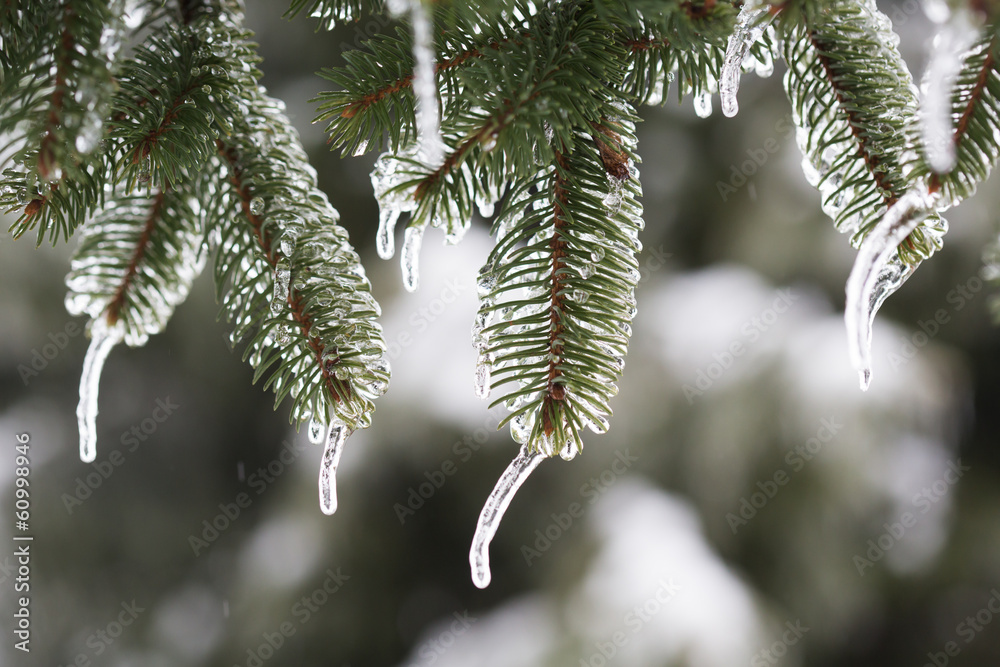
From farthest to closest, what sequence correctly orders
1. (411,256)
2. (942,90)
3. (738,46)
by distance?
(411,256) → (738,46) → (942,90)

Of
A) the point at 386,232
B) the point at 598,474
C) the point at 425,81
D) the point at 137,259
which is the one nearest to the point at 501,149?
the point at 425,81

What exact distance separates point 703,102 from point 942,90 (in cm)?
25

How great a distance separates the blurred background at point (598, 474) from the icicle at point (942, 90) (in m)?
1.30

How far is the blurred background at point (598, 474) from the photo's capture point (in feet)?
4.98

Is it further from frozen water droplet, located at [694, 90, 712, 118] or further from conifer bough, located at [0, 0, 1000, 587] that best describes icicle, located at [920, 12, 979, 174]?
frozen water droplet, located at [694, 90, 712, 118]

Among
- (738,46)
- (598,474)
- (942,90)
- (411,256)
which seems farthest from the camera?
(598,474)

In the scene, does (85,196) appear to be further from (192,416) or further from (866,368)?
(192,416)

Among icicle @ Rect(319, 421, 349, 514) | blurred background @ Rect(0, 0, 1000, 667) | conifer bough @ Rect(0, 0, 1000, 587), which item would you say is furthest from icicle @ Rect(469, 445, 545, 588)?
blurred background @ Rect(0, 0, 1000, 667)

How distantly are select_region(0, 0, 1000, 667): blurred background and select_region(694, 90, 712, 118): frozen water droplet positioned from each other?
118cm

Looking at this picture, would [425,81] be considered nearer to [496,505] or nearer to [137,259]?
[496,505]

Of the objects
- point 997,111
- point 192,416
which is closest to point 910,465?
point 997,111

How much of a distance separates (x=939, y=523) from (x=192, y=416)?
6.99 ft

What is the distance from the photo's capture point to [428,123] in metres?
0.30

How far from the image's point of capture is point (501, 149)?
37 cm
